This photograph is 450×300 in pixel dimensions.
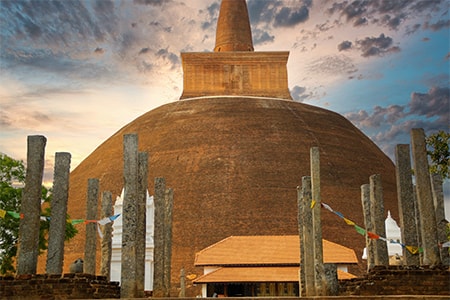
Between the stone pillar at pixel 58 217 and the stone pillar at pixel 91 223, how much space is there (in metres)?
3.32

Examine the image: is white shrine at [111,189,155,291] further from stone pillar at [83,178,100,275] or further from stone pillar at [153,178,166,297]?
stone pillar at [153,178,166,297]

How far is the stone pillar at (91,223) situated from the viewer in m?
18.2

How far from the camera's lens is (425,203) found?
13.3 m

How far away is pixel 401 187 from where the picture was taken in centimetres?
1477

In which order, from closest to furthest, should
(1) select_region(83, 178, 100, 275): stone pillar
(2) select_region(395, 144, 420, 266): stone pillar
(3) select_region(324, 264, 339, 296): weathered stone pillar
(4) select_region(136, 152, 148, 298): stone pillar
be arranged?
1. (3) select_region(324, 264, 339, 296): weathered stone pillar
2. (4) select_region(136, 152, 148, 298): stone pillar
3. (2) select_region(395, 144, 420, 266): stone pillar
4. (1) select_region(83, 178, 100, 275): stone pillar

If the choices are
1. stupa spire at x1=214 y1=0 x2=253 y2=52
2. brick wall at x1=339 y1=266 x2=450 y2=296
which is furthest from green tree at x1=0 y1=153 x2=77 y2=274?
stupa spire at x1=214 y1=0 x2=253 y2=52

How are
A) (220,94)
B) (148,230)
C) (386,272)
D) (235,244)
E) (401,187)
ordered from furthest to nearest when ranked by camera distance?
(220,94), (148,230), (235,244), (401,187), (386,272)

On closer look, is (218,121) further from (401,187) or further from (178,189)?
(401,187)

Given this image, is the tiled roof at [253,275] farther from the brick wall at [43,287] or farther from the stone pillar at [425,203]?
the brick wall at [43,287]

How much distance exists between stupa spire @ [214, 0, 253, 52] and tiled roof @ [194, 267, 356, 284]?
26507 millimetres

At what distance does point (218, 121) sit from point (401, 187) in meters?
26.9

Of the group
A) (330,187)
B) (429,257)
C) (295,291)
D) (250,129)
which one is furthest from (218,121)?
(429,257)

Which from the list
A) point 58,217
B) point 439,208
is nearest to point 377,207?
point 439,208

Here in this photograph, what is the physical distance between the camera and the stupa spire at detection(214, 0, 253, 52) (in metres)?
49.6
